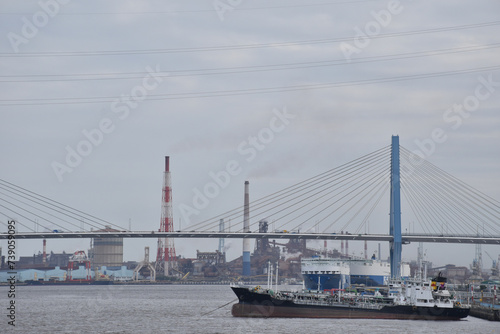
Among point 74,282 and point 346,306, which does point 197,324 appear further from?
point 74,282

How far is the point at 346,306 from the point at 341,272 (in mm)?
32877

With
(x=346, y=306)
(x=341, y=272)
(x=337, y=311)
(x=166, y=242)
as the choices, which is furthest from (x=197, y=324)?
(x=166, y=242)

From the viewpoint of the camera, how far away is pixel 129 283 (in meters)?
185

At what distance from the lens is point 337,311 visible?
6322 centimetres

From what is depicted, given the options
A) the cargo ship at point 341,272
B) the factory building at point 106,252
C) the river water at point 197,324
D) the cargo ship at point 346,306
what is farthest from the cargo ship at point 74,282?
the cargo ship at point 346,306

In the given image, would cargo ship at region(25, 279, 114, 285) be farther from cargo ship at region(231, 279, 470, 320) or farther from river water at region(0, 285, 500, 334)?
cargo ship at region(231, 279, 470, 320)

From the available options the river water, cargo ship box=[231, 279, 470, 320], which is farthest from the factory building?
cargo ship box=[231, 279, 470, 320]

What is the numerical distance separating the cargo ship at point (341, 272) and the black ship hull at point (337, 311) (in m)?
24.0

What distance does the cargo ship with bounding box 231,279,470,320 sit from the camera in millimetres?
62688

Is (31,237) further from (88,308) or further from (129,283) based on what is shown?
(129,283)

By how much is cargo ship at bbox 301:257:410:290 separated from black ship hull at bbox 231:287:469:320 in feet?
78.7

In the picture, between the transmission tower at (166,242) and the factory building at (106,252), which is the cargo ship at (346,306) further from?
the factory building at (106,252)

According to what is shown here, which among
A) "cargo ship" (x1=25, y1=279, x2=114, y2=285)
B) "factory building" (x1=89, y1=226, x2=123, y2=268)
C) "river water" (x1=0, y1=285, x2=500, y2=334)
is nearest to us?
"river water" (x1=0, y1=285, x2=500, y2=334)

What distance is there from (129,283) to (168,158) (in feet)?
183
